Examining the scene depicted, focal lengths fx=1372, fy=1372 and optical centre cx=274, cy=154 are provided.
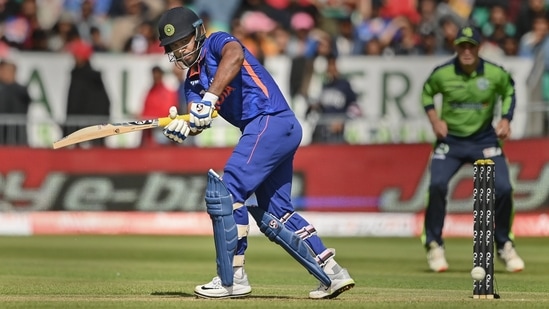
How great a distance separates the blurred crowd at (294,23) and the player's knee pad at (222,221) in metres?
11.3

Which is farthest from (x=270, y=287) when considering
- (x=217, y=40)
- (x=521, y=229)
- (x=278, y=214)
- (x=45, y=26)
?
(x=45, y=26)

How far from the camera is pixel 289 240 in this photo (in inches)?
364

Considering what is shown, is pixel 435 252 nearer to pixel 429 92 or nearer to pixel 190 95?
pixel 429 92

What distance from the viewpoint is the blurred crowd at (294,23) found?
2097 cm

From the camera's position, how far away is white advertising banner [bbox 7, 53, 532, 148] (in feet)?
62.9

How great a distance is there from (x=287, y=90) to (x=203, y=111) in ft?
36.4

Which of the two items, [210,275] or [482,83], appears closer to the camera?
[210,275]

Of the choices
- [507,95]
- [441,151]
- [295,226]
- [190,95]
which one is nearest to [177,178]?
[441,151]

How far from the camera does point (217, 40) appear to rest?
9.16m

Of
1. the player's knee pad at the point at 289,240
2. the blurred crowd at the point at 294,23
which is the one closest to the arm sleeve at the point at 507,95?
the player's knee pad at the point at 289,240

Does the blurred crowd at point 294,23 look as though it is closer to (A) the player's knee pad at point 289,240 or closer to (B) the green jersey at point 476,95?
(B) the green jersey at point 476,95

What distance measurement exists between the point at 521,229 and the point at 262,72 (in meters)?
9.82

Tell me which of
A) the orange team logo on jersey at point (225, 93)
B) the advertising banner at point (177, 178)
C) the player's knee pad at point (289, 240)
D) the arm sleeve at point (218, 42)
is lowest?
the advertising banner at point (177, 178)

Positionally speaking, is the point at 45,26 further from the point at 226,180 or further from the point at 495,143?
the point at 226,180
